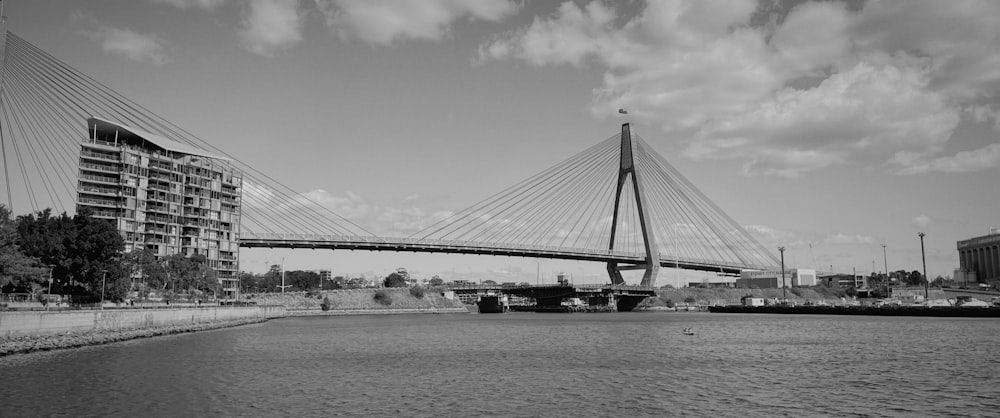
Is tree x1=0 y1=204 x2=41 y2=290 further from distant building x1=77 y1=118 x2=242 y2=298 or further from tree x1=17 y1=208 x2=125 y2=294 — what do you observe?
distant building x1=77 y1=118 x2=242 y2=298

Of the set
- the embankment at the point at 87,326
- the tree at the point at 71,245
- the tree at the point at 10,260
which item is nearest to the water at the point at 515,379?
the embankment at the point at 87,326

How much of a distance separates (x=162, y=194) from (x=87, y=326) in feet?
298

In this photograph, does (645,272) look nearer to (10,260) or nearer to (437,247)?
(437,247)

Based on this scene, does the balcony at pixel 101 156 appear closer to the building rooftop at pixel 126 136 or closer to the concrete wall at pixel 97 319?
the building rooftop at pixel 126 136

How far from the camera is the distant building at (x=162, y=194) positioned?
14150cm

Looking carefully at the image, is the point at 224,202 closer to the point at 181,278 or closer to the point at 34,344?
the point at 181,278

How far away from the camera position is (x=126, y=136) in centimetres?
14900

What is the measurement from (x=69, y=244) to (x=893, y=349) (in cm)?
9001

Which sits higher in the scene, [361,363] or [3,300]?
[3,300]

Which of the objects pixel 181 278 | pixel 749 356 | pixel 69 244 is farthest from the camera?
pixel 181 278

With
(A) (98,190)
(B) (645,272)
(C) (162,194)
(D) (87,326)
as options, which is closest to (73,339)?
(D) (87,326)

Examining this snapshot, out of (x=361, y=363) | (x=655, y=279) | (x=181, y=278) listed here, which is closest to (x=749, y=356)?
(x=361, y=363)

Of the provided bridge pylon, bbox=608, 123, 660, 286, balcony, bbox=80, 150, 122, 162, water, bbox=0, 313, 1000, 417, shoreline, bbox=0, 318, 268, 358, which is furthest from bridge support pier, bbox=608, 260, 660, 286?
balcony, bbox=80, 150, 122, 162

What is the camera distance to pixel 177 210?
15650cm
